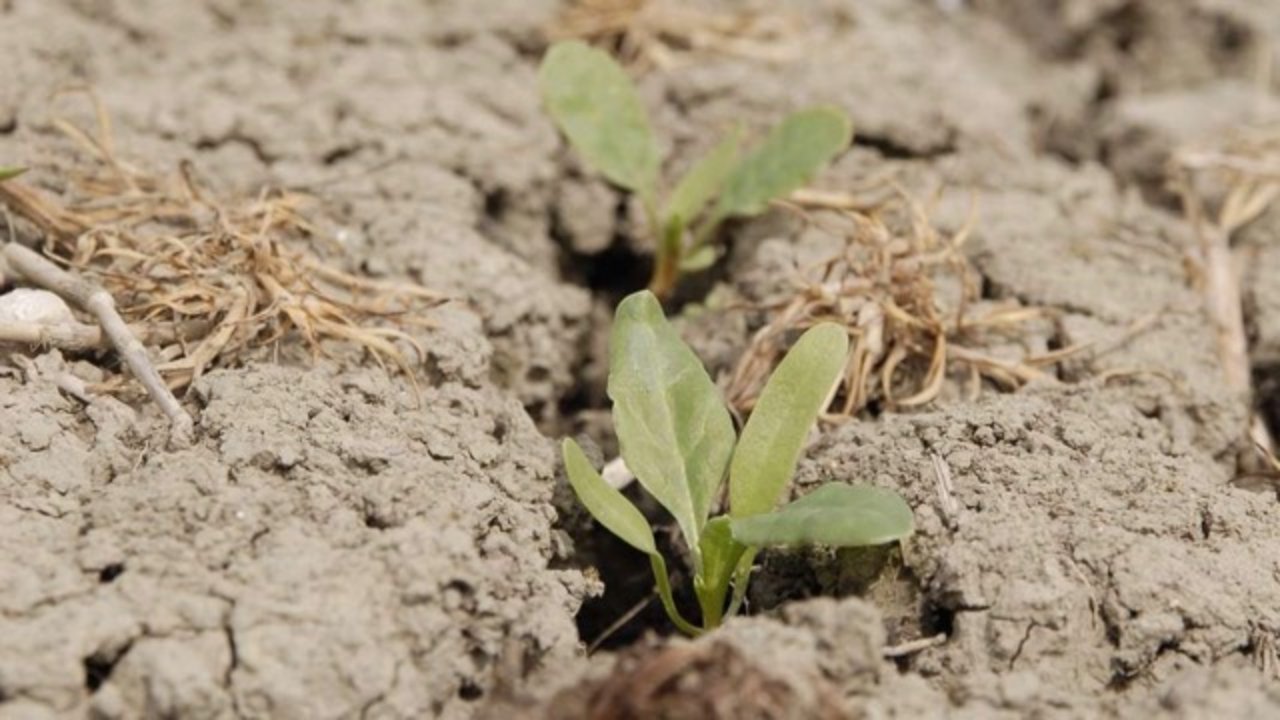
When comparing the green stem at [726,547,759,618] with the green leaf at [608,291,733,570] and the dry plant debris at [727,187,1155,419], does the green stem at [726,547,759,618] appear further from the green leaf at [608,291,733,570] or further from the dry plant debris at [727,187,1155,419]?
the dry plant debris at [727,187,1155,419]

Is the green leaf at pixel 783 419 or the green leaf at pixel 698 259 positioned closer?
the green leaf at pixel 783 419

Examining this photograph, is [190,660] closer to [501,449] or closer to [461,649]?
[461,649]

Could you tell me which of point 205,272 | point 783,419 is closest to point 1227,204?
point 783,419

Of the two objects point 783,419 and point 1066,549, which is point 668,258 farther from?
point 1066,549

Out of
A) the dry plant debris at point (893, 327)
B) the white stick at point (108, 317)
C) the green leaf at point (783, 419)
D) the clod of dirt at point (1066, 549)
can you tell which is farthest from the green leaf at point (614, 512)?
the white stick at point (108, 317)

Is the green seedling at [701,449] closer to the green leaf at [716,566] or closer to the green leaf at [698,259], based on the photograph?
the green leaf at [716,566]

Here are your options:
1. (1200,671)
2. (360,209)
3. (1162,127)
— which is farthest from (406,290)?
(1162,127)
